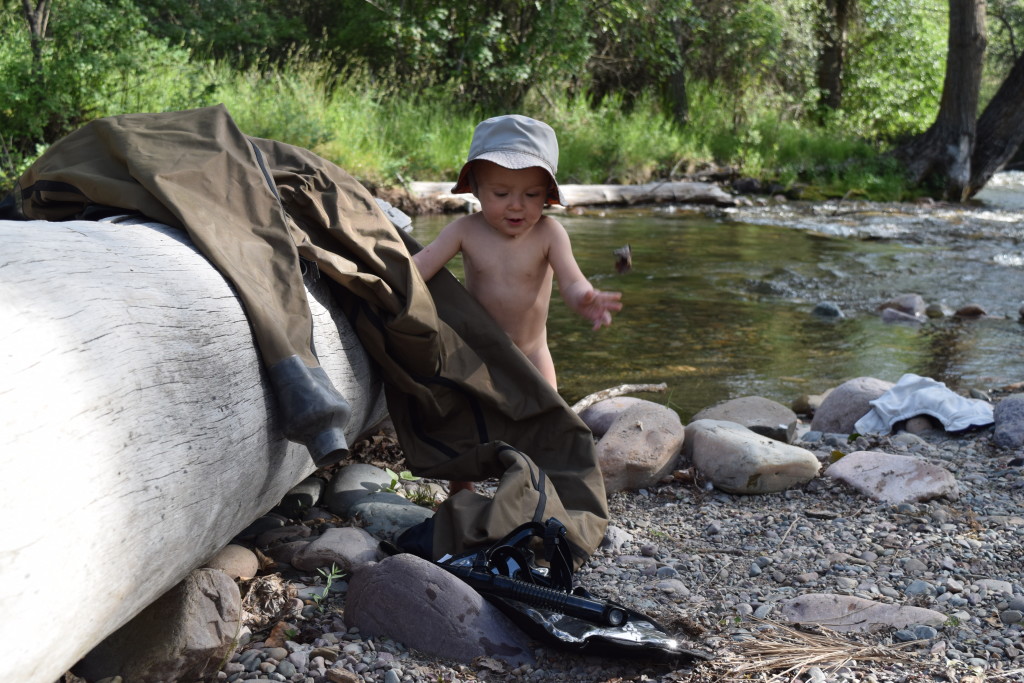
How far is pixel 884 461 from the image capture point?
3.47 metres

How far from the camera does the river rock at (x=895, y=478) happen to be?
3.27 m

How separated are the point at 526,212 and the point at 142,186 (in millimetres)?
1480

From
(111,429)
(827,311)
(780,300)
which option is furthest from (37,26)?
(111,429)

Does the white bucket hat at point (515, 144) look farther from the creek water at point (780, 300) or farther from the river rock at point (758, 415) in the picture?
the creek water at point (780, 300)

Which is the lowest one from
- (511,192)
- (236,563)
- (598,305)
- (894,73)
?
(236,563)

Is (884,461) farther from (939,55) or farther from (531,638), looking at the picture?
(939,55)

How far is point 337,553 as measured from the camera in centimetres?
255

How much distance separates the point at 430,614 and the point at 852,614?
1105 millimetres

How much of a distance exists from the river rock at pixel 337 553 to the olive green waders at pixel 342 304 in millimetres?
208

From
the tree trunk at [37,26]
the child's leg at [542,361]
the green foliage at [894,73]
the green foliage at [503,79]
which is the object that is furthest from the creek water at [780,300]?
the green foliage at [894,73]

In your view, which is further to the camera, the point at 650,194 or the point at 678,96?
the point at 678,96

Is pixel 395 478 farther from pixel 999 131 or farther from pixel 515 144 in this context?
pixel 999 131

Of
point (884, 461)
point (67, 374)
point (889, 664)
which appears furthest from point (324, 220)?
point (884, 461)

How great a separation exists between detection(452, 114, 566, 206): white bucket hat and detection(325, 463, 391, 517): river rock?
121cm
